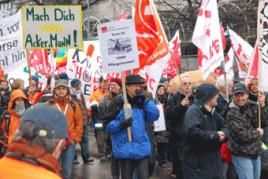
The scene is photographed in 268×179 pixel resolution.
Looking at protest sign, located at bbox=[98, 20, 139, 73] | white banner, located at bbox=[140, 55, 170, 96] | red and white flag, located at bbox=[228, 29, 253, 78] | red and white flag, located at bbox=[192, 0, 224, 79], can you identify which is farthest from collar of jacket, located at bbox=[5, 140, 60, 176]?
red and white flag, located at bbox=[228, 29, 253, 78]

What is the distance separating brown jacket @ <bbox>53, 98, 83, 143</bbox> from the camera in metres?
8.16

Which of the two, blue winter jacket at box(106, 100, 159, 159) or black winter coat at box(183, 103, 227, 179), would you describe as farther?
blue winter jacket at box(106, 100, 159, 159)

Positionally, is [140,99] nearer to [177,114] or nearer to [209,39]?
[177,114]

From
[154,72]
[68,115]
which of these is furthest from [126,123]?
[154,72]

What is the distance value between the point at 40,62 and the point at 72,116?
7695mm

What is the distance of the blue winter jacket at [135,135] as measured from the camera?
7.02 meters

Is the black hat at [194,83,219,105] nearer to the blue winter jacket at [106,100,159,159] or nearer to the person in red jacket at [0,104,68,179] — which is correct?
the blue winter jacket at [106,100,159,159]

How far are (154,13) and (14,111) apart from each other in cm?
238

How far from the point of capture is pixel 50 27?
9.79 metres

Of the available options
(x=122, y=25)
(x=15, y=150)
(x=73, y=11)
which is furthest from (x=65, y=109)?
(x=15, y=150)

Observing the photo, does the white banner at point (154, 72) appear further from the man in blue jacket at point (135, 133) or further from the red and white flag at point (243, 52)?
the red and white flag at point (243, 52)

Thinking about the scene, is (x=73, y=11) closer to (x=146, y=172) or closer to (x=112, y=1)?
(x=146, y=172)

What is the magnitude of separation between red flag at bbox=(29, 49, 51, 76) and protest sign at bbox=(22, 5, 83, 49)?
5.75 meters

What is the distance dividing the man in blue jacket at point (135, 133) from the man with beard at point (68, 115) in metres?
0.99
